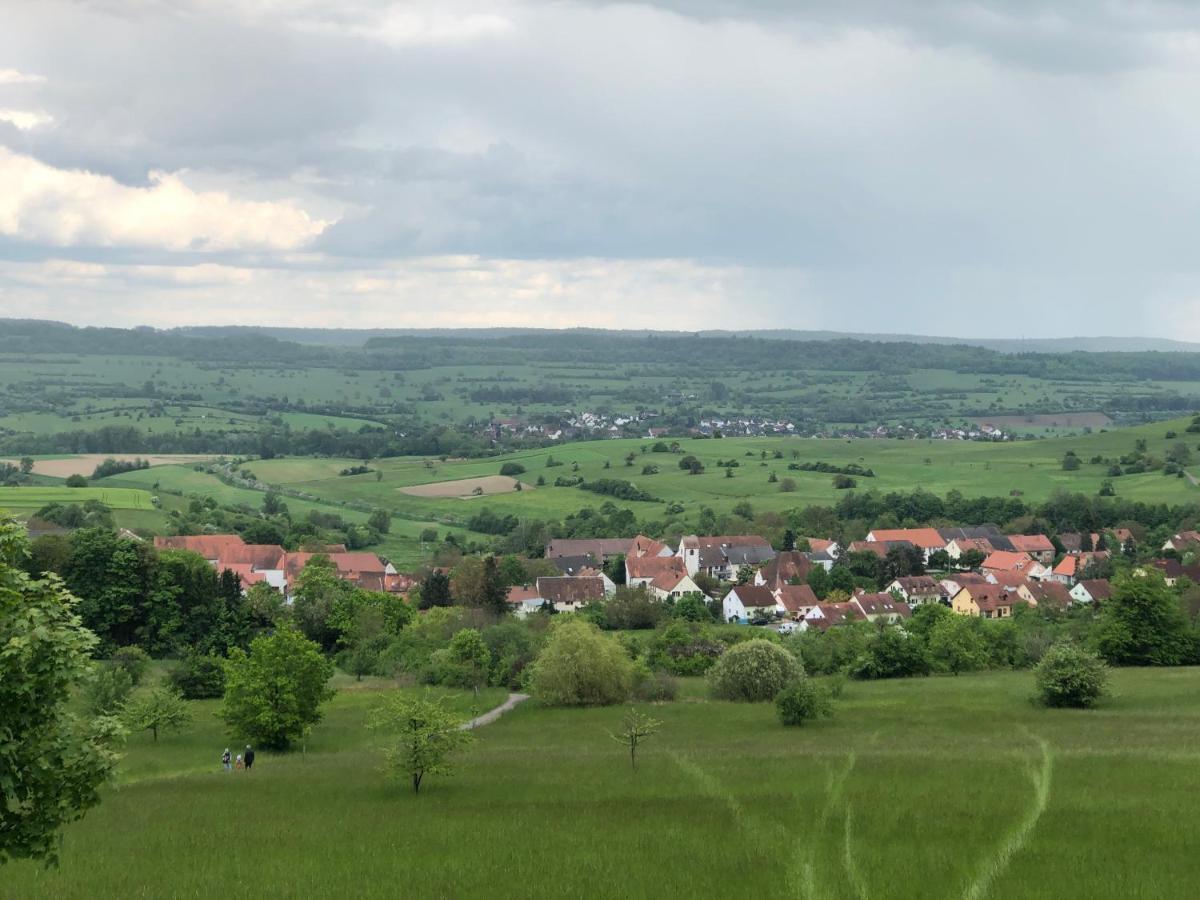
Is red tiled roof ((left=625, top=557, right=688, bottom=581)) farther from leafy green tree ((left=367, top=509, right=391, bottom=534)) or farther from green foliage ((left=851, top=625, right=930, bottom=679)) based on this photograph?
green foliage ((left=851, top=625, right=930, bottom=679))

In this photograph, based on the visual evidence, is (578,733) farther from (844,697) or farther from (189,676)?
(189,676)

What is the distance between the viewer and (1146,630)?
211 feet

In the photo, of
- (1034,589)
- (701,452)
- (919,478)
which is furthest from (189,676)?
(701,452)

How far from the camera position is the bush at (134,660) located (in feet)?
192

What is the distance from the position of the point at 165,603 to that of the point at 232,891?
161ft

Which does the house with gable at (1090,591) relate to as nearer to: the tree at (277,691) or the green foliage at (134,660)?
the green foliage at (134,660)

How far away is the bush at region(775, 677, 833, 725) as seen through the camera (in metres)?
46.8

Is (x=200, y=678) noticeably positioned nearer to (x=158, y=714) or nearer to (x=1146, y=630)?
(x=158, y=714)

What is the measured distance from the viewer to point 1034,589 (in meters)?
97.8

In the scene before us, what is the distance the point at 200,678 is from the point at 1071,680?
37.3 metres

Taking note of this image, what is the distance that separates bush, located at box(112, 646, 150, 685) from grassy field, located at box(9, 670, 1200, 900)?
1320cm

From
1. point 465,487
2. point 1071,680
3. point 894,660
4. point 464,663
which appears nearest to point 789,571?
point 894,660

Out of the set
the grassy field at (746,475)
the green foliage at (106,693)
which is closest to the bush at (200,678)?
the green foliage at (106,693)

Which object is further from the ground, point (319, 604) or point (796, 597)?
point (319, 604)
